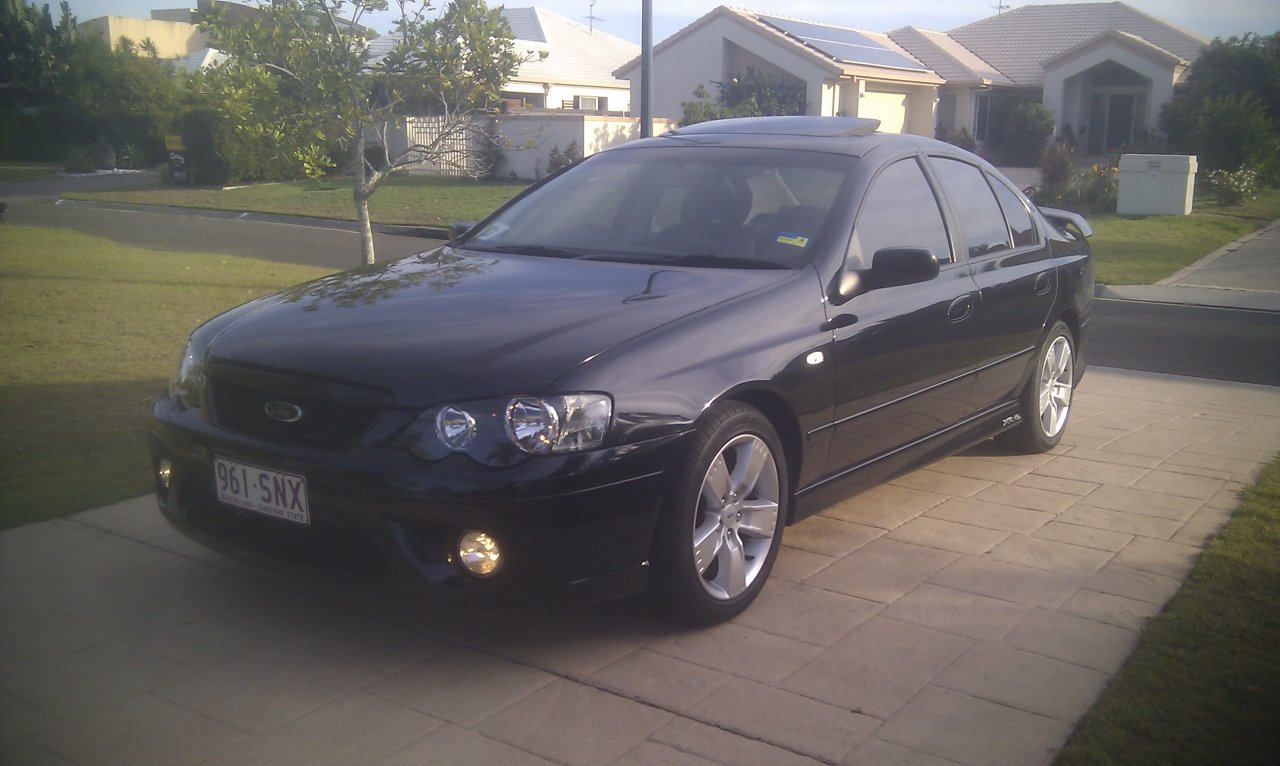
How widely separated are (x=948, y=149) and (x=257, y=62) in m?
7.80

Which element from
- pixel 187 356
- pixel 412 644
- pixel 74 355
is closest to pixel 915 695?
pixel 412 644

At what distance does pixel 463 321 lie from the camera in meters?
3.91

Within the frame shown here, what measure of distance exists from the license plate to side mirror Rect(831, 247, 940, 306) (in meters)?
2.10

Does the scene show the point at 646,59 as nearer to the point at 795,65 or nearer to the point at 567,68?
the point at 795,65

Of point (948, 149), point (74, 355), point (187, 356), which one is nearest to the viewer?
point (187, 356)

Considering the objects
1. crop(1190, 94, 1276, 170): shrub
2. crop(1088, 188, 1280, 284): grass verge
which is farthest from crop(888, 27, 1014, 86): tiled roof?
crop(1088, 188, 1280, 284): grass verge

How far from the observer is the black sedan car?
11.4 feet

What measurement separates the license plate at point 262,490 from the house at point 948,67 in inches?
Result: 1212

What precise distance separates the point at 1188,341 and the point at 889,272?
294 inches

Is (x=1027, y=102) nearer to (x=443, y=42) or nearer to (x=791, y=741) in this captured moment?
(x=443, y=42)

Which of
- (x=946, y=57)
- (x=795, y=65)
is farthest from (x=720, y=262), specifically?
(x=946, y=57)

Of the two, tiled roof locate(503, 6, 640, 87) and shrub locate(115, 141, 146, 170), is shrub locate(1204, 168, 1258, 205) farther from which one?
shrub locate(115, 141, 146, 170)

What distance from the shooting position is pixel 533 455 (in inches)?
135

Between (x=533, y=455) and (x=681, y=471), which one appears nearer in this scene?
(x=533, y=455)
